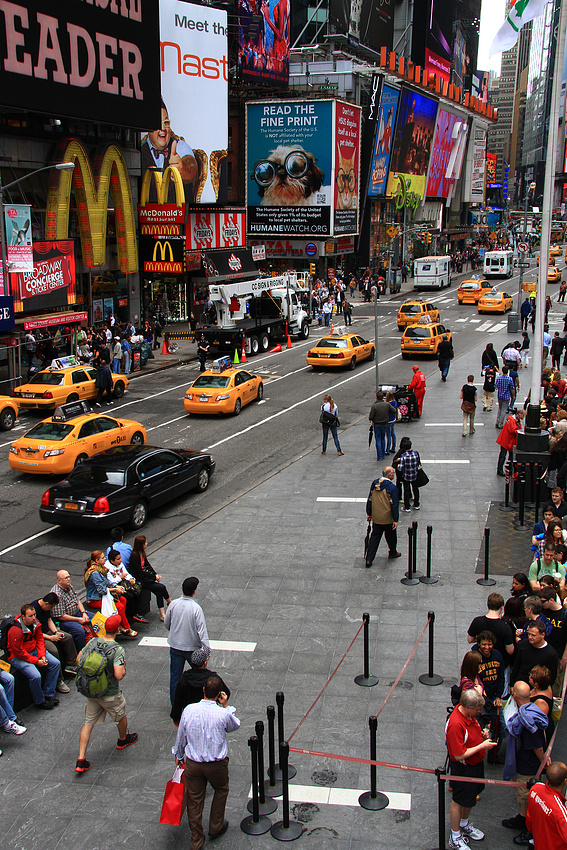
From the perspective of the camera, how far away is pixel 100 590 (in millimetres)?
10734

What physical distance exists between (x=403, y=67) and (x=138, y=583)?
7449cm

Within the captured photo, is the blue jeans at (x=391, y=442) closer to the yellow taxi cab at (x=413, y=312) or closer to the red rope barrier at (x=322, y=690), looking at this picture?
the red rope barrier at (x=322, y=690)

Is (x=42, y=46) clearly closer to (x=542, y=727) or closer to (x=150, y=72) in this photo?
(x=150, y=72)

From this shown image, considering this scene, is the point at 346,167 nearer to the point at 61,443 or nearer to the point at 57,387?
the point at 57,387

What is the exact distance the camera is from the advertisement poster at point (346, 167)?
203 feet

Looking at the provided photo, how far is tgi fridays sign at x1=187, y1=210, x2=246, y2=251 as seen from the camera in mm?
48281

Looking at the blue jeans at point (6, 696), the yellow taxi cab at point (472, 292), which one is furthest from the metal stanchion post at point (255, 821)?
the yellow taxi cab at point (472, 292)

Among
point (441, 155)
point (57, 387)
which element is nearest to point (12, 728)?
point (57, 387)

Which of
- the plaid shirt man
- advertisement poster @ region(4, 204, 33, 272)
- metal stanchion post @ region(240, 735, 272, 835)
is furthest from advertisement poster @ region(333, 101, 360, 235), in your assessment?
metal stanchion post @ region(240, 735, 272, 835)

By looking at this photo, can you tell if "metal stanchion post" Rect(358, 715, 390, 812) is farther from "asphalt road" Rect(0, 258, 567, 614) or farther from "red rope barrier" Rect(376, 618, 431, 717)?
"asphalt road" Rect(0, 258, 567, 614)

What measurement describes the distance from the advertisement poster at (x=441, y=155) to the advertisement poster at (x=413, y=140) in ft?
9.32

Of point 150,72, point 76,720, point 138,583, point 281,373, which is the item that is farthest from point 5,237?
point 76,720

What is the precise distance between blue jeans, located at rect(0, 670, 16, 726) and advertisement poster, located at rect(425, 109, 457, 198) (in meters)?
85.4

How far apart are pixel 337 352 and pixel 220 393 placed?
338 inches
